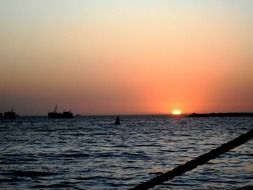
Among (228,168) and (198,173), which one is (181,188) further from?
(228,168)

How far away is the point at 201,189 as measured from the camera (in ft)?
49.2

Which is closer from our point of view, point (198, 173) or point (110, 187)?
point (110, 187)

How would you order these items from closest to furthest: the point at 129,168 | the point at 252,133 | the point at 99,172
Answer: the point at 252,133, the point at 99,172, the point at 129,168

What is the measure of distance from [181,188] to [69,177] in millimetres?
5973

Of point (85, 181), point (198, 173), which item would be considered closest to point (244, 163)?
point (198, 173)

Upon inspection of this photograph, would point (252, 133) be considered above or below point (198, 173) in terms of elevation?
above

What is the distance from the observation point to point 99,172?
2052 centimetres

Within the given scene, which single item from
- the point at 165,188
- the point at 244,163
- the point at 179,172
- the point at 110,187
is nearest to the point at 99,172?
the point at 110,187

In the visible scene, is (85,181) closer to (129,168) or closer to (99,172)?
(99,172)

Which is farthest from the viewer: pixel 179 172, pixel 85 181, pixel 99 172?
pixel 99 172

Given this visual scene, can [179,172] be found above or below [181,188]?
above

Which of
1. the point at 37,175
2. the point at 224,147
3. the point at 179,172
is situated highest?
the point at 224,147

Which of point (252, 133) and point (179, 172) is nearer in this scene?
point (252, 133)

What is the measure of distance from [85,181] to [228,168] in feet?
26.9
